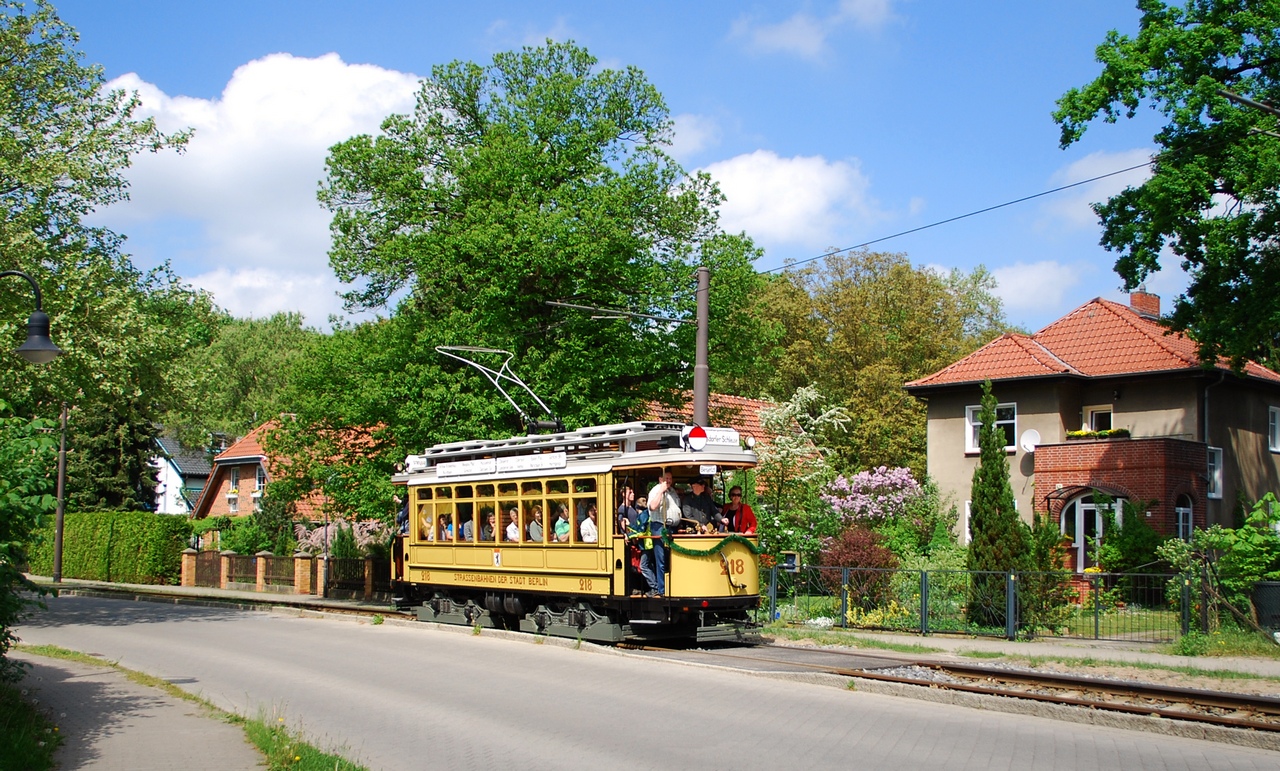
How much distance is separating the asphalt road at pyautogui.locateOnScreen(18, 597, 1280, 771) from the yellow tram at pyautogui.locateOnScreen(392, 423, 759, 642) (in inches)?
44.6

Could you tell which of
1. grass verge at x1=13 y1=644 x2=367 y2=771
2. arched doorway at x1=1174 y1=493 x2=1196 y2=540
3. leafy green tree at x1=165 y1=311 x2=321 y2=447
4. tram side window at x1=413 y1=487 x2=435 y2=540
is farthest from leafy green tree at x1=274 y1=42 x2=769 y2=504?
leafy green tree at x1=165 y1=311 x2=321 y2=447

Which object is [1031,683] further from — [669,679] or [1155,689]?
[669,679]

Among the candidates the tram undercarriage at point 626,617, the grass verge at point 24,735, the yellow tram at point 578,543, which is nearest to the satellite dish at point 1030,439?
the tram undercarriage at point 626,617

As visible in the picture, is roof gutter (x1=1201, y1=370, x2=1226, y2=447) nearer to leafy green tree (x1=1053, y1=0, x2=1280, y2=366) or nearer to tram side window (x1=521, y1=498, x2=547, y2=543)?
leafy green tree (x1=1053, y1=0, x2=1280, y2=366)

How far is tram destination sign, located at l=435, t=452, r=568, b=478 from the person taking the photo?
1905cm

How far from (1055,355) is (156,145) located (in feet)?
79.5

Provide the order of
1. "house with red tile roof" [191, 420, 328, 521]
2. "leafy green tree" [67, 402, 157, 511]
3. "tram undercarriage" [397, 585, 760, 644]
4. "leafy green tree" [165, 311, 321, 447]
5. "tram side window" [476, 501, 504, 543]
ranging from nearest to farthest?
"tram undercarriage" [397, 585, 760, 644] → "tram side window" [476, 501, 504, 543] → "leafy green tree" [67, 402, 157, 511] → "house with red tile roof" [191, 420, 328, 521] → "leafy green tree" [165, 311, 321, 447]

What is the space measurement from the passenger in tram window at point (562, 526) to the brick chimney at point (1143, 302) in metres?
24.7

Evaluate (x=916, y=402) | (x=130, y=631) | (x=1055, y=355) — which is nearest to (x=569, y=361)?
(x=130, y=631)

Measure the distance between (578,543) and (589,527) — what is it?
391mm

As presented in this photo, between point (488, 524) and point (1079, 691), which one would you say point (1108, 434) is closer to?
point (488, 524)

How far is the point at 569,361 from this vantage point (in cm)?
2714

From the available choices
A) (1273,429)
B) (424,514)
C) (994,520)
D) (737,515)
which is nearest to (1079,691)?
(737,515)

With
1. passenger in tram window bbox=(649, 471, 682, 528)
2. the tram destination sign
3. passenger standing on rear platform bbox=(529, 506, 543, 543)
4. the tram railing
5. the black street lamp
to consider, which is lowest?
the tram railing
